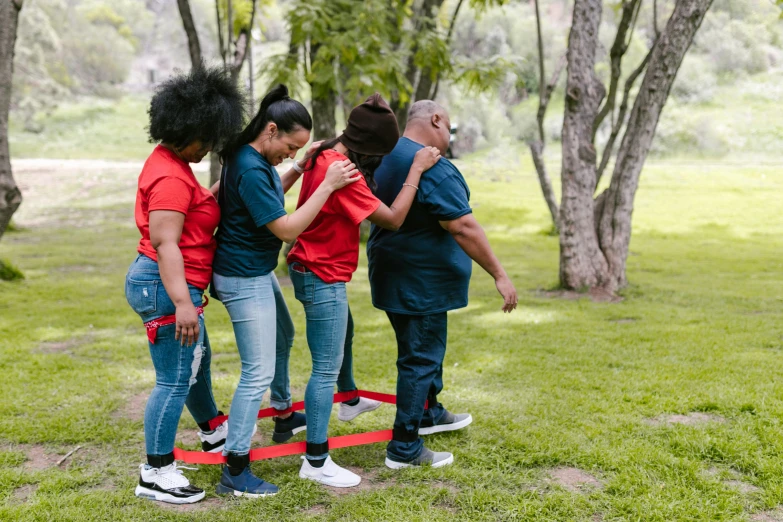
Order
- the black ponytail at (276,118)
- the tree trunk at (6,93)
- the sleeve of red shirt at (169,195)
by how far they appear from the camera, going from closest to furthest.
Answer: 1. the sleeve of red shirt at (169,195)
2. the black ponytail at (276,118)
3. the tree trunk at (6,93)

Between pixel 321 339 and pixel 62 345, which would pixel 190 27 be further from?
pixel 321 339

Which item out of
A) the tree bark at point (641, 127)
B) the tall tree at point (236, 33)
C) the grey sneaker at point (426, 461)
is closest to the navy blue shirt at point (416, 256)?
the grey sneaker at point (426, 461)

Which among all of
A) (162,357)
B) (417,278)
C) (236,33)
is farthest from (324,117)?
(162,357)

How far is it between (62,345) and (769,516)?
549 centimetres

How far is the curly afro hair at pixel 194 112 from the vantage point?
3.01 metres

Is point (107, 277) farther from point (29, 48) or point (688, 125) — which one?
point (29, 48)

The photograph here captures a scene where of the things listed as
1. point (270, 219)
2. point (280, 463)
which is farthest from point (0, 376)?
point (270, 219)

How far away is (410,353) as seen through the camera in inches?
144

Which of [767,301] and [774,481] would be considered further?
[767,301]

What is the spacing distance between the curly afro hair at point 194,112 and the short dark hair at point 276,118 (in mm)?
54

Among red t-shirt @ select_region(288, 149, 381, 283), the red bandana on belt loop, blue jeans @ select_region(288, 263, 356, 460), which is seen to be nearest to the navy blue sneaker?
blue jeans @ select_region(288, 263, 356, 460)

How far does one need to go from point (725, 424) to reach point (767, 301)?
4.65 meters

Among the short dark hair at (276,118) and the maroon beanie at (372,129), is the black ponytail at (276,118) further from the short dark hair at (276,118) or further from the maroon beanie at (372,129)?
the maroon beanie at (372,129)

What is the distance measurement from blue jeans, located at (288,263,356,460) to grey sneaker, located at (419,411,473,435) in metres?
0.76
